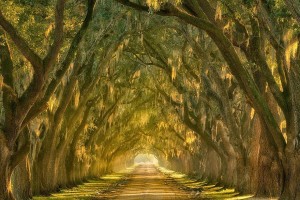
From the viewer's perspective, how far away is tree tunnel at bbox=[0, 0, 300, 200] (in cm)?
1830

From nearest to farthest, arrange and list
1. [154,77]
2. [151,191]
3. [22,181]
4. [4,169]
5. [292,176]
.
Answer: [4,169] < [292,176] < [22,181] < [151,191] < [154,77]

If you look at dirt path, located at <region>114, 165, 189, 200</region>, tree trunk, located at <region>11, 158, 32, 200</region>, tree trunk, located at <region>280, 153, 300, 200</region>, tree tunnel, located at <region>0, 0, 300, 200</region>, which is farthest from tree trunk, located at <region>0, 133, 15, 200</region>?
tree trunk, located at <region>280, 153, 300, 200</region>

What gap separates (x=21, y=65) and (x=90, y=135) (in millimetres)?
25801

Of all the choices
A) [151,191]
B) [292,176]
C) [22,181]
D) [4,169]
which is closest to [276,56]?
[292,176]

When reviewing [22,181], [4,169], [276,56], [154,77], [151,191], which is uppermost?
[154,77]

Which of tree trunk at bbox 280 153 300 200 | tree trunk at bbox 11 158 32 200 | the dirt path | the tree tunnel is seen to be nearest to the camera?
the tree tunnel

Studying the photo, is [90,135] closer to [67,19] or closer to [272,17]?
[67,19]

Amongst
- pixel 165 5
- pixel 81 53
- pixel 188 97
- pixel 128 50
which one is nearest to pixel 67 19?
pixel 81 53

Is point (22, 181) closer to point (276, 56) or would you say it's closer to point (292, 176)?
point (292, 176)

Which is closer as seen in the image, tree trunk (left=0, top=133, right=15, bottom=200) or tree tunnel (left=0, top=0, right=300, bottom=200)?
tree tunnel (left=0, top=0, right=300, bottom=200)

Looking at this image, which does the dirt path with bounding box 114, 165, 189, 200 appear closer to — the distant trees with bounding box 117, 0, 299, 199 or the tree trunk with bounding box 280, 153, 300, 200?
the tree trunk with bounding box 280, 153, 300, 200

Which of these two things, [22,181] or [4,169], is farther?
[22,181]

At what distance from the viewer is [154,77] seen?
38594 mm

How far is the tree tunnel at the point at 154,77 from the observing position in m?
18.3
